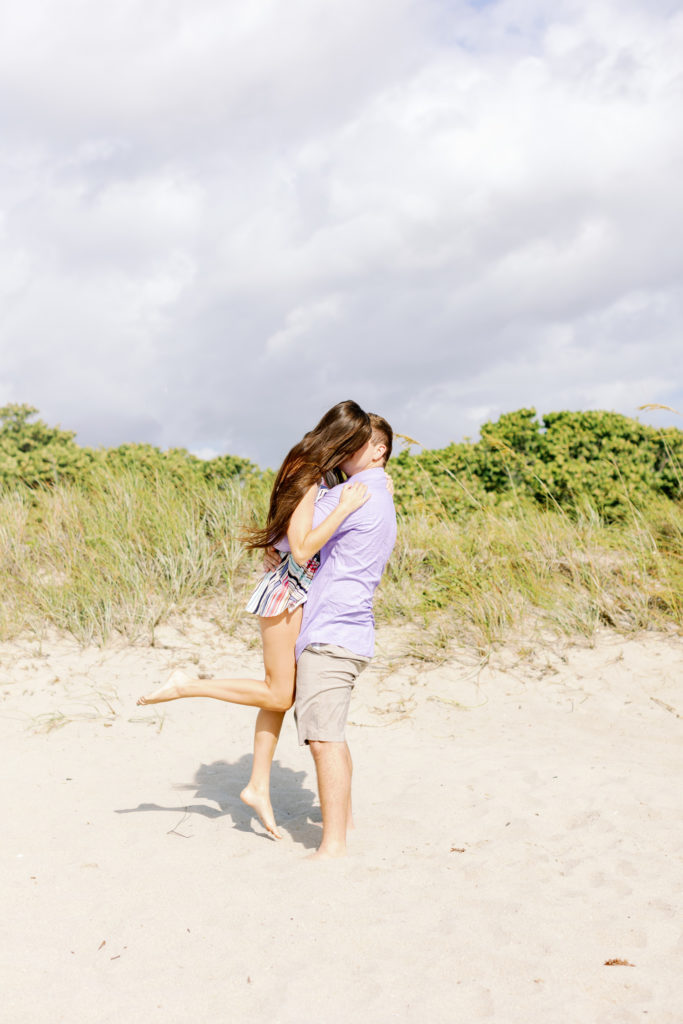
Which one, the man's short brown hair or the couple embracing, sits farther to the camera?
the man's short brown hair

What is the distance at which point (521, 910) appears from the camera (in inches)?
118

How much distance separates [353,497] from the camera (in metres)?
3.27

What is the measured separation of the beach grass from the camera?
20.0 feet

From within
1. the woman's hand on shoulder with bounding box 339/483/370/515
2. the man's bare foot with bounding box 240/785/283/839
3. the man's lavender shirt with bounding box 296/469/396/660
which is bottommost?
the man's bare foot with bounding box 240/785/283/839

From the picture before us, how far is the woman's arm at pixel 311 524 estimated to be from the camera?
125 inches

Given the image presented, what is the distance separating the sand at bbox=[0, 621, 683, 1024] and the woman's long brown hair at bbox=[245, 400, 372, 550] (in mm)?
1515

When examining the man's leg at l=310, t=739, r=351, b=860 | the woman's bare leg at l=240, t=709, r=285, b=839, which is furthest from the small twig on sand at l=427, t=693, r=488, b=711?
the man's leg at l=310, t=739, r=351, b=860

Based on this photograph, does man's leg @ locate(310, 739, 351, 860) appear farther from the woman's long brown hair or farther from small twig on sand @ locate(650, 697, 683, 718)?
small twig on sand @ locate(650, 697, 683, 718)

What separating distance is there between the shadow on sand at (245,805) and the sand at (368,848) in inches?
0.7

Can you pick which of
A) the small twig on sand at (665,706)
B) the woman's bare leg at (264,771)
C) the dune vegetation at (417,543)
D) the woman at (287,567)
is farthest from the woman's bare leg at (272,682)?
the small twig on sand at (665,706)

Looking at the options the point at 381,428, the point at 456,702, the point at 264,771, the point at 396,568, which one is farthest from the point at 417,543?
→ the point at 264,771

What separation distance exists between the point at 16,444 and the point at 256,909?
8.56 m

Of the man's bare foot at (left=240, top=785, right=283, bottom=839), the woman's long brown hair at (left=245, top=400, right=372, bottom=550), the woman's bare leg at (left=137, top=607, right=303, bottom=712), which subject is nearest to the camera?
the woman's long brown hair at (left=245, top=400, right=372, bottom=550)

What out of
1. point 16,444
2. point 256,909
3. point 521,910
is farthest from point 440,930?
point 16,444
